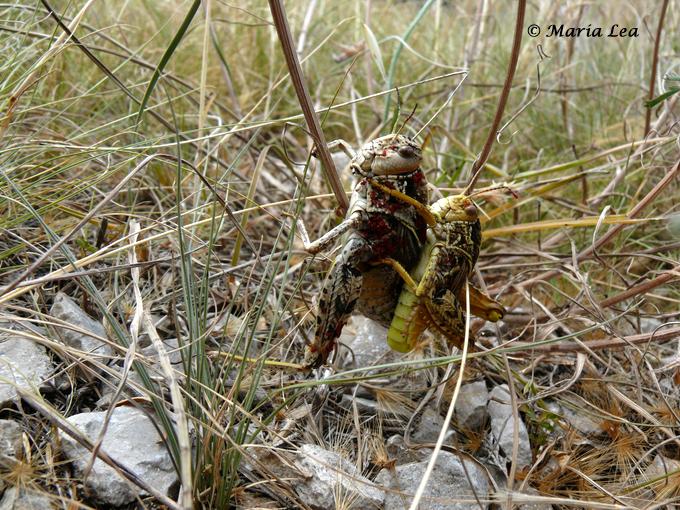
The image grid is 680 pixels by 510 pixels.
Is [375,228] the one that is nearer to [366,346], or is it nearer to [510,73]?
[510,73]

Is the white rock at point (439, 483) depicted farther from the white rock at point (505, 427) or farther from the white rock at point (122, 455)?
the white rock at point (122, 455)

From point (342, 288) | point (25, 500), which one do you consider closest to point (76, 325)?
point (25, 500)

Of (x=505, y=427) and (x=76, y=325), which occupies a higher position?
(x=76, y=325)

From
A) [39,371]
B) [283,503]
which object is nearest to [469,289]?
[283,503]

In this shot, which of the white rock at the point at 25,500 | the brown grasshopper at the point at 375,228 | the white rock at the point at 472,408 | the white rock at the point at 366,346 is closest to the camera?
the white rock at the point at 25,500

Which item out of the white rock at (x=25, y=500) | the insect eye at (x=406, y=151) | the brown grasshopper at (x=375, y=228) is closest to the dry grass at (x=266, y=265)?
the white rock at (x=25, y=500)

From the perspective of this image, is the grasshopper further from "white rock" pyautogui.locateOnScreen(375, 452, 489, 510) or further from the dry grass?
"white rock" pyautogui.locateOnScreen(375, 452, 489, 510)

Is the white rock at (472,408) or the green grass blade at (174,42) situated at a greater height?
the green grass blade at (174,42)

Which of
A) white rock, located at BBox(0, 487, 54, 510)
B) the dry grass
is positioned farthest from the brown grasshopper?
white rock, located at BBox(0, 487, 54, 510)
